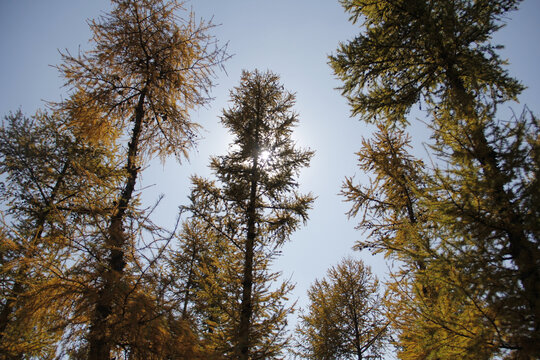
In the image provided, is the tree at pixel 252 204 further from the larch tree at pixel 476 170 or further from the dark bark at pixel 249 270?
the larch tree at pixel 476 170

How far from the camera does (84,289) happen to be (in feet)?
9.96

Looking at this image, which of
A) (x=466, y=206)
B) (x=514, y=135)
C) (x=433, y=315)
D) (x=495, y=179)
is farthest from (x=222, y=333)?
(x=514, y=135)

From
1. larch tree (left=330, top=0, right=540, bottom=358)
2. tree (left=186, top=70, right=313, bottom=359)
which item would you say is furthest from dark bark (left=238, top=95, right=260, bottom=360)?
larch tree (left=330, top=0, right=540, bottom=358)

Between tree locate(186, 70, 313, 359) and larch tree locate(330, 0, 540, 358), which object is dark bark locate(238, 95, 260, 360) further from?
larch tree locate(330, 0, 540, 358)

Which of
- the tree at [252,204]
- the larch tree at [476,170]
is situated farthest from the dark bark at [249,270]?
the larch tree at [476,170]

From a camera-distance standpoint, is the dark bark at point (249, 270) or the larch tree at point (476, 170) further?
the dark bark at point (249, 270)

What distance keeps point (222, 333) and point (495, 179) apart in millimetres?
6752

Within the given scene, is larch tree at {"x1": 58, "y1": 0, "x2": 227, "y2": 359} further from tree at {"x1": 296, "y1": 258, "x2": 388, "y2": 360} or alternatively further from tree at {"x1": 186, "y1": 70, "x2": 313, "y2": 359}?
tree at {"x1": 296, "y1": 258, "x2": 388, "y2": 360}

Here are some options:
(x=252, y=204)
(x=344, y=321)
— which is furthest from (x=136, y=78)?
(x=344, y=321)

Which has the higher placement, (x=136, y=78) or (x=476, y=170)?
(x=136, y=78)

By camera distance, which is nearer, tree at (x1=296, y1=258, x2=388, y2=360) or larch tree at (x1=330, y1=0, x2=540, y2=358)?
larch tree at (x1=330, y1=0, x2=540, y2=358)

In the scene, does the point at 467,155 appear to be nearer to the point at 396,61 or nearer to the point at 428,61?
the point at 428,61

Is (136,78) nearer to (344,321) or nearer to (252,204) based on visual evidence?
(252,204)

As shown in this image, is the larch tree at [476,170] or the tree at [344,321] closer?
the larch tree at [476,170]
